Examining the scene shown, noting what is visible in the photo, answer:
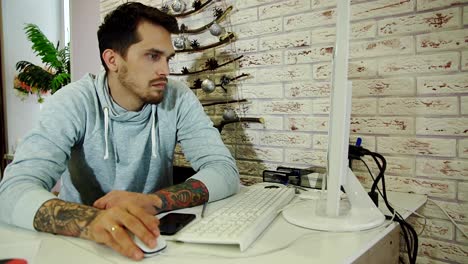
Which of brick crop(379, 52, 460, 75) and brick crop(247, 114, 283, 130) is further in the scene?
brick crop(247, 114, 283, 130)

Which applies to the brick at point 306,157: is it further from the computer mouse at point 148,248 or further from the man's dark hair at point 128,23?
the computer mouse at point 148,248

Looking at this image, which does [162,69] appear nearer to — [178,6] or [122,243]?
[178,6]

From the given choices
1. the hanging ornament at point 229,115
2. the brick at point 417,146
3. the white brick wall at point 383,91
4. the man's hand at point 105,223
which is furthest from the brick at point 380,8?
the man's hand at point 105,223

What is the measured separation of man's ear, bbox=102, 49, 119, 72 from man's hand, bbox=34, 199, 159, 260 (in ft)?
2.41

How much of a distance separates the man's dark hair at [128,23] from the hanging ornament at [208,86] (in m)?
0.34

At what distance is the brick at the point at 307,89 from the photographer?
1402mm

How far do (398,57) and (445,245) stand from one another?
657mm

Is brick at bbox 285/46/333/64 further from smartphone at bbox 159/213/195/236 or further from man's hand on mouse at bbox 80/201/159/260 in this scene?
man's hand on mouse at bbox 80/201/159/260

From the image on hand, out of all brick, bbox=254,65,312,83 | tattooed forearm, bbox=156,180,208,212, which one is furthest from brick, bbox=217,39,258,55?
tattooed forearm, bbox=156,180,208,212

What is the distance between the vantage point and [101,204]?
0.85 meters

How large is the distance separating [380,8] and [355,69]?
225 mm

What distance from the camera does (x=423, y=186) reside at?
121 cm

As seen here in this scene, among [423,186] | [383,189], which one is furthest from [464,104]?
[383,189]

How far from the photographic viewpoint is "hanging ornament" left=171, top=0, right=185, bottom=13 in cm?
184
